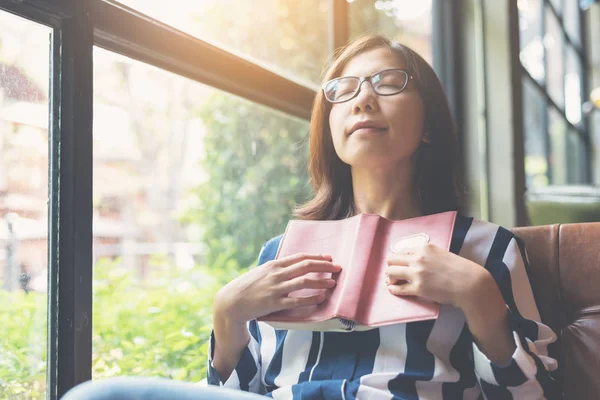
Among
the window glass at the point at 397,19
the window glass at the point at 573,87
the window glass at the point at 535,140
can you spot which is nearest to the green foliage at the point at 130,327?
the window glass at the point at 397,19

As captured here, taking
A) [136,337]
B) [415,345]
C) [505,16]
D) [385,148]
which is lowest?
[136,337]

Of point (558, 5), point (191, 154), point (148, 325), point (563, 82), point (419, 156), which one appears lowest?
point (148, 325)

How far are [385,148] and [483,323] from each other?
15.3 inches

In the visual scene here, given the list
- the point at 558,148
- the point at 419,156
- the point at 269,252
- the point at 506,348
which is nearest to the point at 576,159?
the point at 558,148

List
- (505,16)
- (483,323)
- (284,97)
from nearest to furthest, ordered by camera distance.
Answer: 1. (483,323)
2. (284,97)
3. (505,16)

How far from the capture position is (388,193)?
1223 millimetres

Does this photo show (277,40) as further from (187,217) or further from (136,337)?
(136,337)

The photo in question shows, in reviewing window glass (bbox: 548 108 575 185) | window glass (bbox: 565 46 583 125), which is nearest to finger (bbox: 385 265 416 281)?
window glass (bbox: 548 108 575 185)

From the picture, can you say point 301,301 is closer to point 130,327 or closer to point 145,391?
point 145,391

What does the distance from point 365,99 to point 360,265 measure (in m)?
0.34

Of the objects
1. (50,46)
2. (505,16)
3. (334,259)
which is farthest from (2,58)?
(505,16)

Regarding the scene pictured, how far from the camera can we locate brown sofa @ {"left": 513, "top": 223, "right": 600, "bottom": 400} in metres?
1.08

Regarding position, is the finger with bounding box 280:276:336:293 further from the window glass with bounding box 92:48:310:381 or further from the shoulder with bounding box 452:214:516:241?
the window glass with bounding box 92:48:310:381

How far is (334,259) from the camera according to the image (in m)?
1.07
